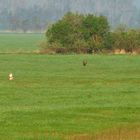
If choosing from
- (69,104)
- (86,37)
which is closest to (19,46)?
(86,37)

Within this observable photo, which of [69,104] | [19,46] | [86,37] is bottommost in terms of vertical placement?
[19,46]

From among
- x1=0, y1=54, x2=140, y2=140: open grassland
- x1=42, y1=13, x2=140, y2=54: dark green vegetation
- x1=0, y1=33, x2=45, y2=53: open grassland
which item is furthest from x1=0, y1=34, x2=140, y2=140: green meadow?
x1=0, y1=33, x2=45, y2=53: open grassland

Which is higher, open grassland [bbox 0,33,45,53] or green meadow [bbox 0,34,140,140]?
green meadow [bbox 0,34,140,140]

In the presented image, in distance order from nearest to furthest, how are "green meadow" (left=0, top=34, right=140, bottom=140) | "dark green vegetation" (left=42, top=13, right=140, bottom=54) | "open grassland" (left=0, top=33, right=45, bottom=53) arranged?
"green meadow" (left=0, top=34, right=140, bottom=140) → "dark green vegetation" (left=42, top=13, right=140, bottom=54) → "open grassland" (left=0, top=33, right=45, bottom=53)

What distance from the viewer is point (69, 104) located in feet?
94.4

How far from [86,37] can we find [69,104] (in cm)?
5159

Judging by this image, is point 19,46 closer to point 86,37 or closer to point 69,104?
point 86,37

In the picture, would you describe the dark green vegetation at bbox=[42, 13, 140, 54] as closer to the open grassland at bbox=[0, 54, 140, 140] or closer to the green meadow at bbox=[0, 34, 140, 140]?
the green meadow at bbox=[0, 34, 140, 140]

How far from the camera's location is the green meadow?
72.7 ft

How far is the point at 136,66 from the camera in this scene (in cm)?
5488

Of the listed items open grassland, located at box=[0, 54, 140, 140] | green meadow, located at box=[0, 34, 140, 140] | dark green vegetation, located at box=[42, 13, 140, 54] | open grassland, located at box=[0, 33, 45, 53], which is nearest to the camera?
open grassland, located at box=[0, 54, 140, 140]

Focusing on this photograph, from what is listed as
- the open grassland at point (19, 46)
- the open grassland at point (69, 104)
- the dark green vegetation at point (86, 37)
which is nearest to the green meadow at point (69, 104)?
the open grassland at point (69, 104)

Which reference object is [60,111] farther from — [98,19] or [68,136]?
[98,19]

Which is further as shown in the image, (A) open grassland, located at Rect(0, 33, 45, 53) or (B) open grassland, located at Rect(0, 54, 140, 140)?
(A) open grassland, located at Rect(0, 33, 45, 53)
